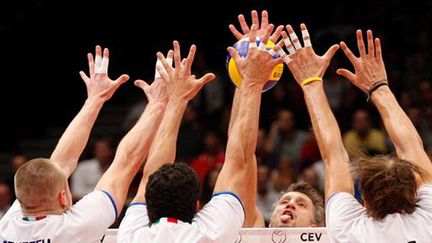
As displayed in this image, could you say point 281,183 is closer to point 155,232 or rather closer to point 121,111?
point 121,111

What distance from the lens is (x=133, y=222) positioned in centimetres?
588

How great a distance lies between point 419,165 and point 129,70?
38.5 ft

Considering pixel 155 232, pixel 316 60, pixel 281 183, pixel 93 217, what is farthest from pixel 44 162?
pixel 281 183

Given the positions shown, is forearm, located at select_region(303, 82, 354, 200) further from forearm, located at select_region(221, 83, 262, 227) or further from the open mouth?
the open mouth

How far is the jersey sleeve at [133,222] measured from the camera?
5797mm

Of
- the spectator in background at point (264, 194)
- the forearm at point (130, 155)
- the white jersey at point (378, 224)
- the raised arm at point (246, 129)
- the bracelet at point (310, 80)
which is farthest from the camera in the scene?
the spectator in background at point (264, 194)

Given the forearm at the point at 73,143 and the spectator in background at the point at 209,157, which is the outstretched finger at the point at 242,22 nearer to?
the forearm at the point at 73,143

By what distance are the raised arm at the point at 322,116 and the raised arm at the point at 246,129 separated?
16 centimetres

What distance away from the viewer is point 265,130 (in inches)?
557

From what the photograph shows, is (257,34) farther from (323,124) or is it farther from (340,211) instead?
(340,211)

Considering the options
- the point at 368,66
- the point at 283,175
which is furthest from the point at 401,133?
the point at 283,175

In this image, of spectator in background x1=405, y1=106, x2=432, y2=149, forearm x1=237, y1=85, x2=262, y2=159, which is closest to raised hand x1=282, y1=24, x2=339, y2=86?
forearm x1=237, y1=85, x2=262, y2=159

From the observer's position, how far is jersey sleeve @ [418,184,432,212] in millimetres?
5551

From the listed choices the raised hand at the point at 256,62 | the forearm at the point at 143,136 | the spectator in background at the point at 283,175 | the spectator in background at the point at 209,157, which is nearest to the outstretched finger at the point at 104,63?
the forearm at the point at 143,136
